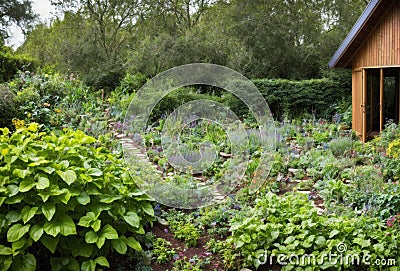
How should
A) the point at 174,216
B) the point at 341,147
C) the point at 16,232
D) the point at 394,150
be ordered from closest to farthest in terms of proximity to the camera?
the point at 16,232
the point at 174,216
the point at 394,150
the point at 341,147

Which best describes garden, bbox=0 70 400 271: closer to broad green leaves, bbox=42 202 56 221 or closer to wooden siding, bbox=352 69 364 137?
broad green leaves, bbox=42 202 56 221

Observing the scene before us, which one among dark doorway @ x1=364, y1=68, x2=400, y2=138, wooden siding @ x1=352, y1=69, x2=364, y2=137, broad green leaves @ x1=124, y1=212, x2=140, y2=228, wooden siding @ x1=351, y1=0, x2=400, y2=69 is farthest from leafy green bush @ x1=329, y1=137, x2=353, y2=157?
broad green leaves @ x1=124, y1=212, x2=140, y2=228

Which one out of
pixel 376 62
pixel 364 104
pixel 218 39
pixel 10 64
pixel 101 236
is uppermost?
pixel 218 39

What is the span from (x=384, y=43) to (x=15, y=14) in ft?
48.9

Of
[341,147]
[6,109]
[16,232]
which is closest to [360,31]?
[341,147]

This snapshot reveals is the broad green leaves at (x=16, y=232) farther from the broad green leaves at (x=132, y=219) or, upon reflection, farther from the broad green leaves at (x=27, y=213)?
the broad green leaves at (x=132, y=219)

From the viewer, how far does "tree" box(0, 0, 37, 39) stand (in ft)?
58.0

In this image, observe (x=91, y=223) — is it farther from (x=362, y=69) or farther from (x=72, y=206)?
(x=362, y=69)

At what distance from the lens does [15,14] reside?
17875 mm

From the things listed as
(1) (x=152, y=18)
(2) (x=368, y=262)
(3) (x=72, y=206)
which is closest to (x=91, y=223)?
(3) (x=72, y=206)

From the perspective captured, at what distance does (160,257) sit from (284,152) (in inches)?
140

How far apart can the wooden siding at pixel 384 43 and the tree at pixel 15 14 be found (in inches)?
561

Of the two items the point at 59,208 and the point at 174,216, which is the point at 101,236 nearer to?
the point at 59,208

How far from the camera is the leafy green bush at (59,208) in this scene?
10.6 ft
